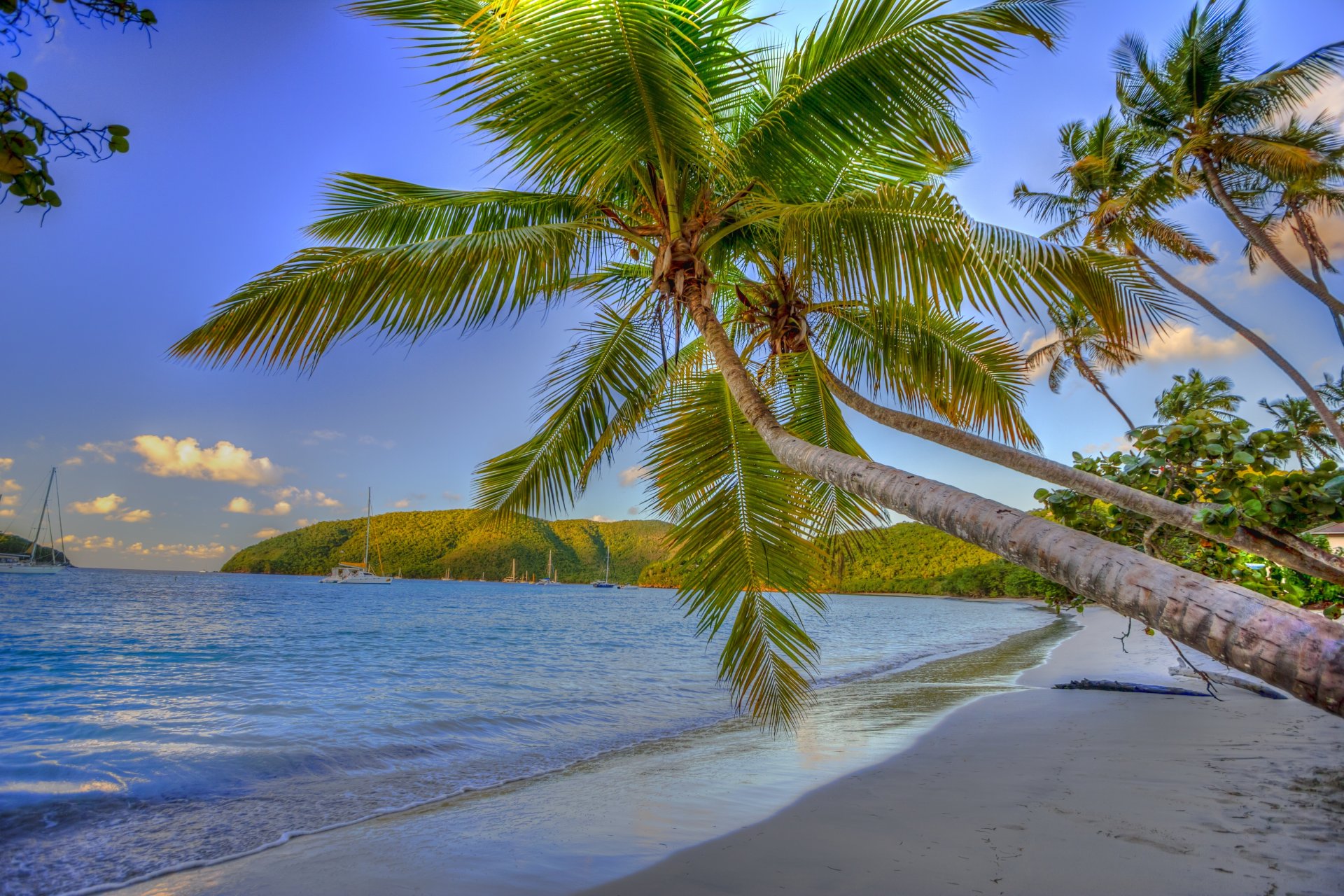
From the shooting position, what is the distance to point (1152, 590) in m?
1.54

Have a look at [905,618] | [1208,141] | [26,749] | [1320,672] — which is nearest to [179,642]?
[26,749]

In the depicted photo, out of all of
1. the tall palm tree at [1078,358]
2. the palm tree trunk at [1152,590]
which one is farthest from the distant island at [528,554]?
the palm tree trunk at [1152,590]

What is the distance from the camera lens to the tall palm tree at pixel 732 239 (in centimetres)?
297

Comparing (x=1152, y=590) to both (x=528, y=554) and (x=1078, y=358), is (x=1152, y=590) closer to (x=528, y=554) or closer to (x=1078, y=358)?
(x=1078, y=358)

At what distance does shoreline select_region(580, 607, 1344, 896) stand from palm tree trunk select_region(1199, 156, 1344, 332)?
821 centimetres

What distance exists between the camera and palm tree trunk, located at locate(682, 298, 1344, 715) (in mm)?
1218

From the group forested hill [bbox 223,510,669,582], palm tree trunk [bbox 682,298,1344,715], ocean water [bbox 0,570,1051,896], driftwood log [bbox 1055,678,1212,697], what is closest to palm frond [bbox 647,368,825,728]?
ocean water [bbox 0,570,1051,896]

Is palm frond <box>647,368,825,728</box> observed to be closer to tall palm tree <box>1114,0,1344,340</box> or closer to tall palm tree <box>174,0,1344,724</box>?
tall palm tree <box>174,0,1344,724</box>

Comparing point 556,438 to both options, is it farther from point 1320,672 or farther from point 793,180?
point 1320,672

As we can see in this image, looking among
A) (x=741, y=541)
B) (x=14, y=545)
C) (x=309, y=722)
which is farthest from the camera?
(x=14, y=545)

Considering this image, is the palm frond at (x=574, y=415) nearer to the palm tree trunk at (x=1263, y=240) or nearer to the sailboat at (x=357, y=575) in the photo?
the palm tree trunk at (x=1263, y=240)

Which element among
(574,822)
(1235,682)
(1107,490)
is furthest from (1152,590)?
(1235,682)

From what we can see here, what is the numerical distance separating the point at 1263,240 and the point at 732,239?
11505mm

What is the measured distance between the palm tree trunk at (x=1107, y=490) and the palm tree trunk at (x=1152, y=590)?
1.34 meters
